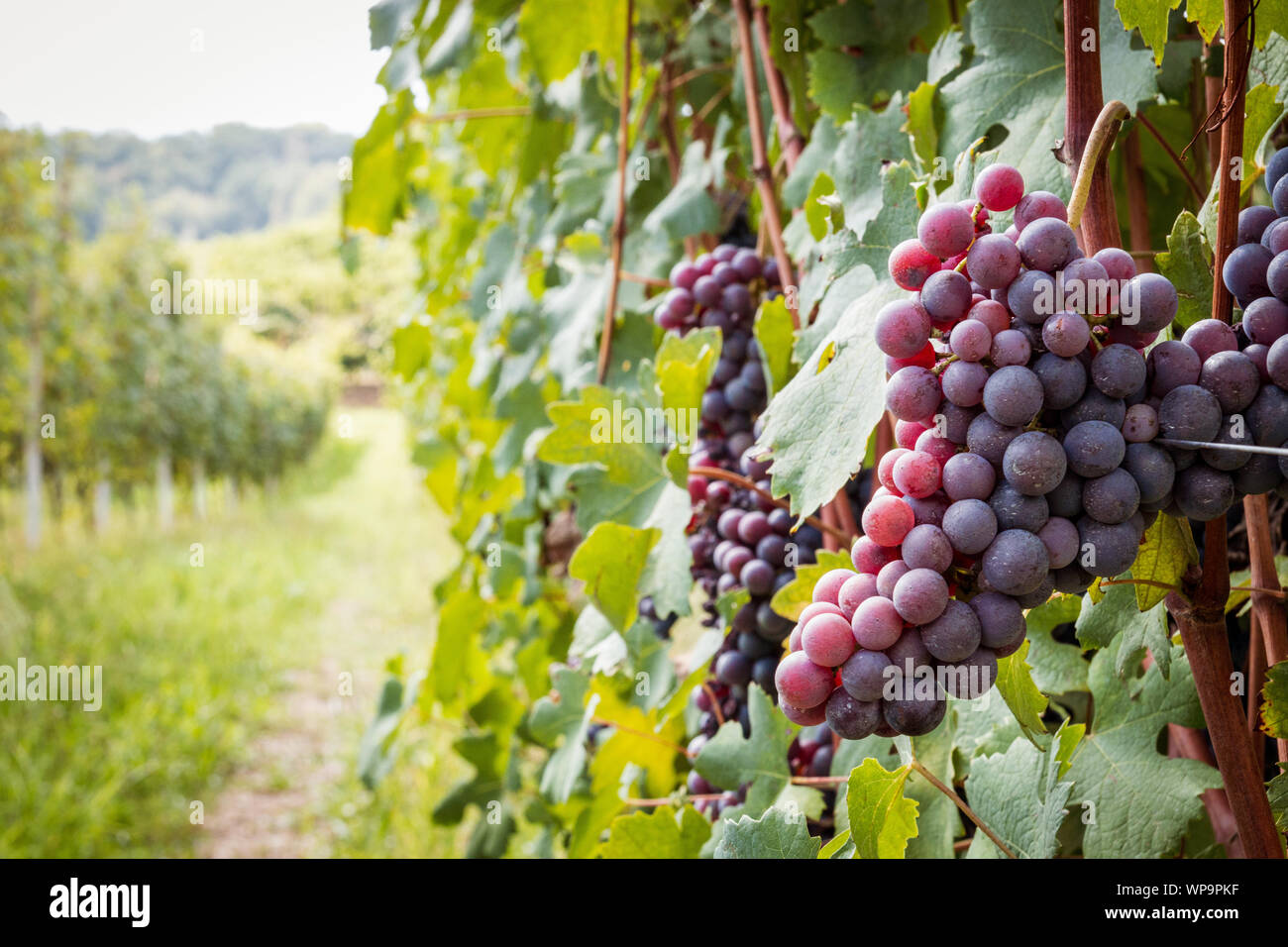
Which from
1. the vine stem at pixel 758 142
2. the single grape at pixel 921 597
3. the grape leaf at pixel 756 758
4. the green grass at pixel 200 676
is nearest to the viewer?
the single grape at pixel 921 597

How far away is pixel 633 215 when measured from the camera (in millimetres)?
1569

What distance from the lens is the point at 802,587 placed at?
2.63 ft

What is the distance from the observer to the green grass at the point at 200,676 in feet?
12.2

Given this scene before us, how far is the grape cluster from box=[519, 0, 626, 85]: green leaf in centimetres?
105

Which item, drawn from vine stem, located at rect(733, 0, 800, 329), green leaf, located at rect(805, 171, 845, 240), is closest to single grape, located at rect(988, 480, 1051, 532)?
green leaf, located at rect(805, 171, 845, 240)

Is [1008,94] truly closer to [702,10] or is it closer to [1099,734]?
[1099,734]

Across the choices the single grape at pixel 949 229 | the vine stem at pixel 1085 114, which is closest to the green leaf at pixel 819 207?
the vine stem at pixel 1085 114

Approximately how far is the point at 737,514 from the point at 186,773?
4.23m

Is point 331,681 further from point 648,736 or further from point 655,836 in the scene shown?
point 655,836

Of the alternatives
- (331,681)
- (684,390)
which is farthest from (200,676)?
(684,390)

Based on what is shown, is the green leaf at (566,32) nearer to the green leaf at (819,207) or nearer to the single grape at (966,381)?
the green leaf at (819,207)

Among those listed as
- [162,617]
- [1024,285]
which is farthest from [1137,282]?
[162,617]

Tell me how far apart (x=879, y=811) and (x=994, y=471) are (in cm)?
30

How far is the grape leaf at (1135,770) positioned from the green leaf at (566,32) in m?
1.08
